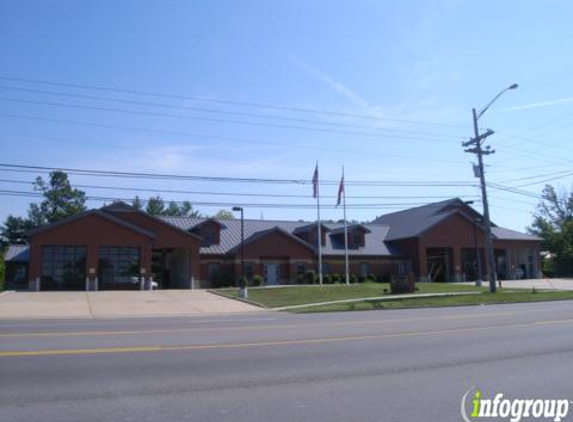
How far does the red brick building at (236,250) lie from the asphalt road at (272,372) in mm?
27496

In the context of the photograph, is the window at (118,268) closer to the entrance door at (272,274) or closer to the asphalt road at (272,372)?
the entrance door at (272,274)

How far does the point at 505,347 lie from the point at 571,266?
62353 millimetres

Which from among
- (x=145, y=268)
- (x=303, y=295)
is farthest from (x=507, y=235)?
(x=145, y=268)

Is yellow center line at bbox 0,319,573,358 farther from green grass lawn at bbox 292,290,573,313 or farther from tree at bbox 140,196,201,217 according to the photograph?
tree at bbox 140,196,201,217

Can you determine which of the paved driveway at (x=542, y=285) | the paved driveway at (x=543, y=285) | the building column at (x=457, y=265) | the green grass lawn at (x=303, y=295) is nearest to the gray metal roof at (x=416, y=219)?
the building column at (x=457, y=265)

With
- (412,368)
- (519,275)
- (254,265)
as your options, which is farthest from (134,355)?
(519,275)

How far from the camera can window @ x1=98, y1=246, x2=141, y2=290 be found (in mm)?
42625

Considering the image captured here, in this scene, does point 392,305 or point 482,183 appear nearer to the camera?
point 392,305

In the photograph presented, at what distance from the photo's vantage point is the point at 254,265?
50.5 m

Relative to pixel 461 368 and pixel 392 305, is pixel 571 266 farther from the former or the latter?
pixel 461 368

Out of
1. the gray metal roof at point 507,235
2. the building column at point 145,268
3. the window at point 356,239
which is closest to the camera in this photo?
the building column at point 145,268

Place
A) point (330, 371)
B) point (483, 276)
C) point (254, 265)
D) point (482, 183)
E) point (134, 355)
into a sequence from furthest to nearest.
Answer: point (483, 276) < point (254, 265) < point (482, 183) < point (134, 355) < point (330, 371)

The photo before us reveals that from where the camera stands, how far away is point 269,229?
51.4 metres

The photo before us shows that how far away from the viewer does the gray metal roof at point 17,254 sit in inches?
1864
